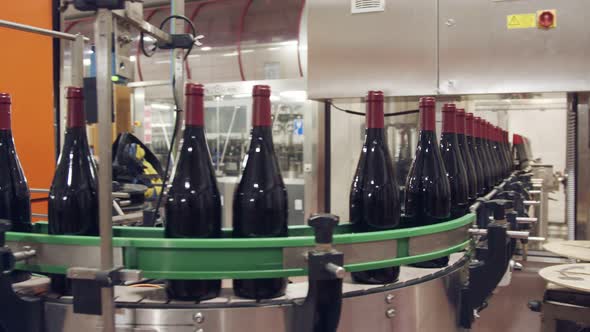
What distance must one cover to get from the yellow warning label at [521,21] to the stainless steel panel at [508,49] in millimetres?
12

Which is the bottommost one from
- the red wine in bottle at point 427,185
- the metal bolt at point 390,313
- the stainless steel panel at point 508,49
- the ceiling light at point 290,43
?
the metal bolt at point 390,313

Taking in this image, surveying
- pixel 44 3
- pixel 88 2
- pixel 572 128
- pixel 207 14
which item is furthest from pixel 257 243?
pixel 207 14

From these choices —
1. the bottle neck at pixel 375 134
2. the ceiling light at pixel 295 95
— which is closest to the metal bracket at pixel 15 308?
the bottle neck at pixel 375 134

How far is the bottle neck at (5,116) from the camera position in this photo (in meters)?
0.66

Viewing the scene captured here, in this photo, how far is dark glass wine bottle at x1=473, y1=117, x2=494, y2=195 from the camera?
131cm

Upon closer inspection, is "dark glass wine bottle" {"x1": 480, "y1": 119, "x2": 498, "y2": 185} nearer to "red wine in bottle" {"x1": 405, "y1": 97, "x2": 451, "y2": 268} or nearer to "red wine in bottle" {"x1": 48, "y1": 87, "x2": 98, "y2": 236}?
"red wine in bottle" {"x1": 405, "y1": 97, "x2": 451, "y2": 268}

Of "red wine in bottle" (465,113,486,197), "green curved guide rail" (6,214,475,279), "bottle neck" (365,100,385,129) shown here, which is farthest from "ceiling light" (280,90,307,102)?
"green curved guide rail" (6,214,475,279)

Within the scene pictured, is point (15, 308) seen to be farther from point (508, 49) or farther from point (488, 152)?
point (508, 49)

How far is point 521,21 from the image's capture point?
1606 millimetres

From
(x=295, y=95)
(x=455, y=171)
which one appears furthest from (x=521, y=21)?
(x=295, y=95)

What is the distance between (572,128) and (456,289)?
1332 millimetres

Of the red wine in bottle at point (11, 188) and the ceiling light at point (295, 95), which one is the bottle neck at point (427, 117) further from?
the ceiling light at point (295, 95)

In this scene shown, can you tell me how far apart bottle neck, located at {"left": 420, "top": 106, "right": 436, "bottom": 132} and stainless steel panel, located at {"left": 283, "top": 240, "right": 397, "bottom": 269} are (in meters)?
0.29

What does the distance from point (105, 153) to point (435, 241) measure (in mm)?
391
